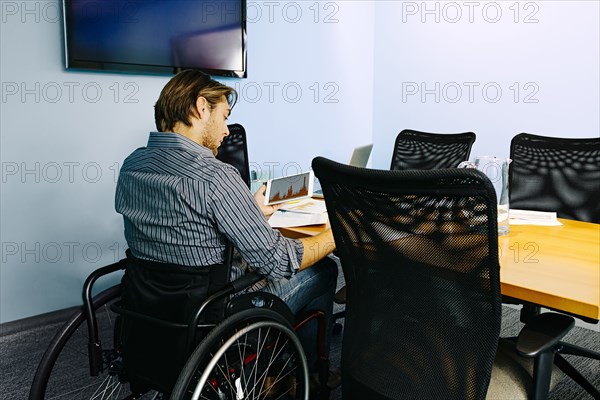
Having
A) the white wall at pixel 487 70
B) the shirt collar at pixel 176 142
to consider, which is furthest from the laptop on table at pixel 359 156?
the white wall at pixel 487 70

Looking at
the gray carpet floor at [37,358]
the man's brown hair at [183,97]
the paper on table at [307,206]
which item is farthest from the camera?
the paper on table at [307,206]

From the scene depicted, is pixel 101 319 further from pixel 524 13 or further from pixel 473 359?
pixel 524 13

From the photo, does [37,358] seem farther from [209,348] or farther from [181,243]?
[209,348]

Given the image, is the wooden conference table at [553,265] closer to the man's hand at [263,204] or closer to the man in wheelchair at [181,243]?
the man's hand at [263,204]

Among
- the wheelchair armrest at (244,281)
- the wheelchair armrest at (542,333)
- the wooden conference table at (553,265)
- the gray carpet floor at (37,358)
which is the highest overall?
the wooden conference table at (553,265)

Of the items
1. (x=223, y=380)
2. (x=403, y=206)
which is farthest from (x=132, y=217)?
(x=403, y=206)

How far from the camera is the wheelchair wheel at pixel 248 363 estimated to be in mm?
1252

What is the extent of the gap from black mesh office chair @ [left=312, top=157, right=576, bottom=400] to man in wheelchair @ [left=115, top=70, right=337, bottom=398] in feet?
0.86

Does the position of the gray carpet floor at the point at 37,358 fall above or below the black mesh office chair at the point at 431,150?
below

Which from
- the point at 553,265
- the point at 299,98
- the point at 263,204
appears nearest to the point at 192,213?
the point at 263,204

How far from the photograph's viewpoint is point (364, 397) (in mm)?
1337

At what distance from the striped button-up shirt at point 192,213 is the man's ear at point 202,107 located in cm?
15

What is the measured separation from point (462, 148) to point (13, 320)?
2.63 m

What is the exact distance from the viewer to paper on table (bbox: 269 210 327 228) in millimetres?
2014
